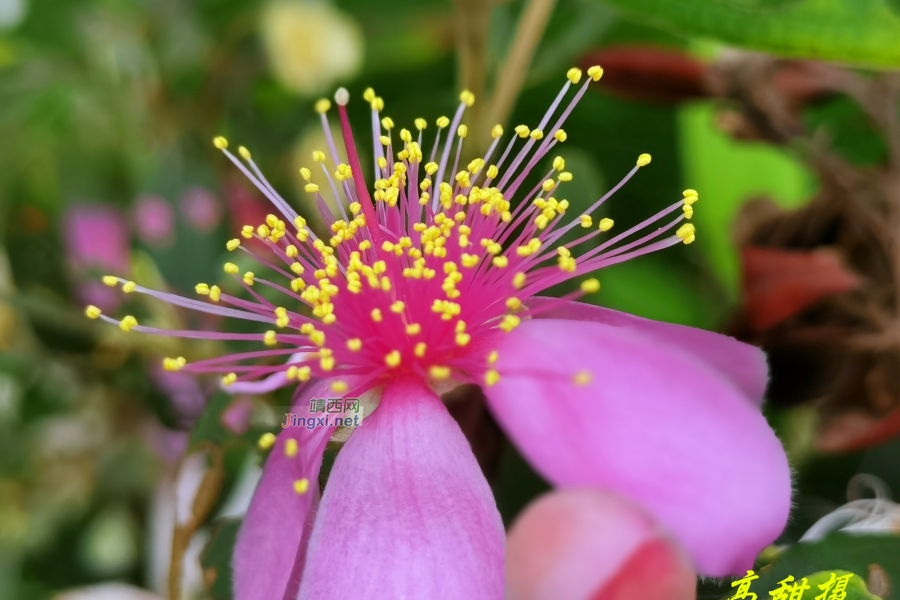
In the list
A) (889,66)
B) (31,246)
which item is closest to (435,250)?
(889,66)

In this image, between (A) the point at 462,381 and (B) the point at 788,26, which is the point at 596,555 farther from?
(B) the point at 788,26

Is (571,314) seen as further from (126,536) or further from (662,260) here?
(126,536)

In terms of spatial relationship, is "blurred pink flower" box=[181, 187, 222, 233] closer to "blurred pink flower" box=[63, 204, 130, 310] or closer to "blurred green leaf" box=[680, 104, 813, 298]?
"blurred pink flower" box=[63, 204, 130, 310]

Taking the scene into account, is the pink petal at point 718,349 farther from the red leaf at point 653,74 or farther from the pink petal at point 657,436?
the red leaf at point 653,74

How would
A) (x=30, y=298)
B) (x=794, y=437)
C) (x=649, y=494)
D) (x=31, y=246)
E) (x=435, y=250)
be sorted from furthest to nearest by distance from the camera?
(x=31, y=246) → (x=30, y=298) → (x=794, y=437) → (x=435, y=250) → (x=649, y=494)

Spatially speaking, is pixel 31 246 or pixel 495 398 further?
pixel 31 246
